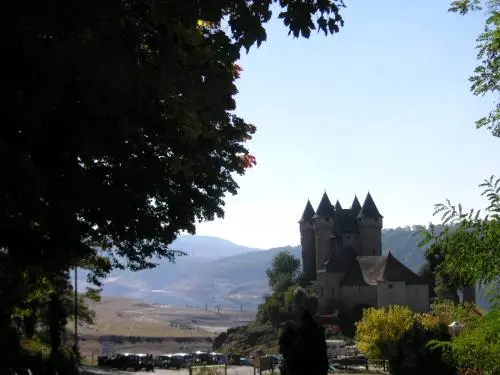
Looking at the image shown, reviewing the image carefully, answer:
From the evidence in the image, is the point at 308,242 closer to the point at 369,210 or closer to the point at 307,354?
the point at 369,210

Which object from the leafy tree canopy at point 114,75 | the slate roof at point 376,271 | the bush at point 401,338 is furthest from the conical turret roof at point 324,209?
the leafy tree canopy at point 114,75

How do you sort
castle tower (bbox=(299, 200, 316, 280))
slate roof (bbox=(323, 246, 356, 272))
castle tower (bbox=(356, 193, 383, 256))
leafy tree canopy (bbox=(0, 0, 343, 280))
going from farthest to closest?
castle tower (bbox=(299, 200, 316, 280))
castle tower (bbox=(356, 193, 383, 256))
slate roof (bbox=(323, 246, 356, 272))
leafy tree canopy (bbox=(0, 0, 343, 280))

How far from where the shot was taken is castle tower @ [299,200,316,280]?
127312 millimetres

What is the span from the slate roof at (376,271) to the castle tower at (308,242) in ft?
47.4

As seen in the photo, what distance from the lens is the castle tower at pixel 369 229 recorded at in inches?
4798

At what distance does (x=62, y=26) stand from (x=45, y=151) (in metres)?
6.44

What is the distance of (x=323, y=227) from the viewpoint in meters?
121

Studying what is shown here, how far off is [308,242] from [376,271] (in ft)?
75.0

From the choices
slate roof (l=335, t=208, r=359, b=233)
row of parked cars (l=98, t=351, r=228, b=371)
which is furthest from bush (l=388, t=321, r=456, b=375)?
slate roof (l=335, t=208, r=359, b=233)

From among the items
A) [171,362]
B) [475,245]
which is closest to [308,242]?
[171,362]

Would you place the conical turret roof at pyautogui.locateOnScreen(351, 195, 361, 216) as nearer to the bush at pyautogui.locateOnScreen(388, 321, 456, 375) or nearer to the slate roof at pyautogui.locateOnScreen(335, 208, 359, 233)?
the slate roof at pyautogui.locateOnScreen(335, 208, 359, 233)

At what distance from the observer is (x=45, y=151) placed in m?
12.7

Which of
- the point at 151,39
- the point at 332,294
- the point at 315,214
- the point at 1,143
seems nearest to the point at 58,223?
the point at 1,143

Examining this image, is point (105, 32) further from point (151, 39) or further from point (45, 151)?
point (45, 151)
